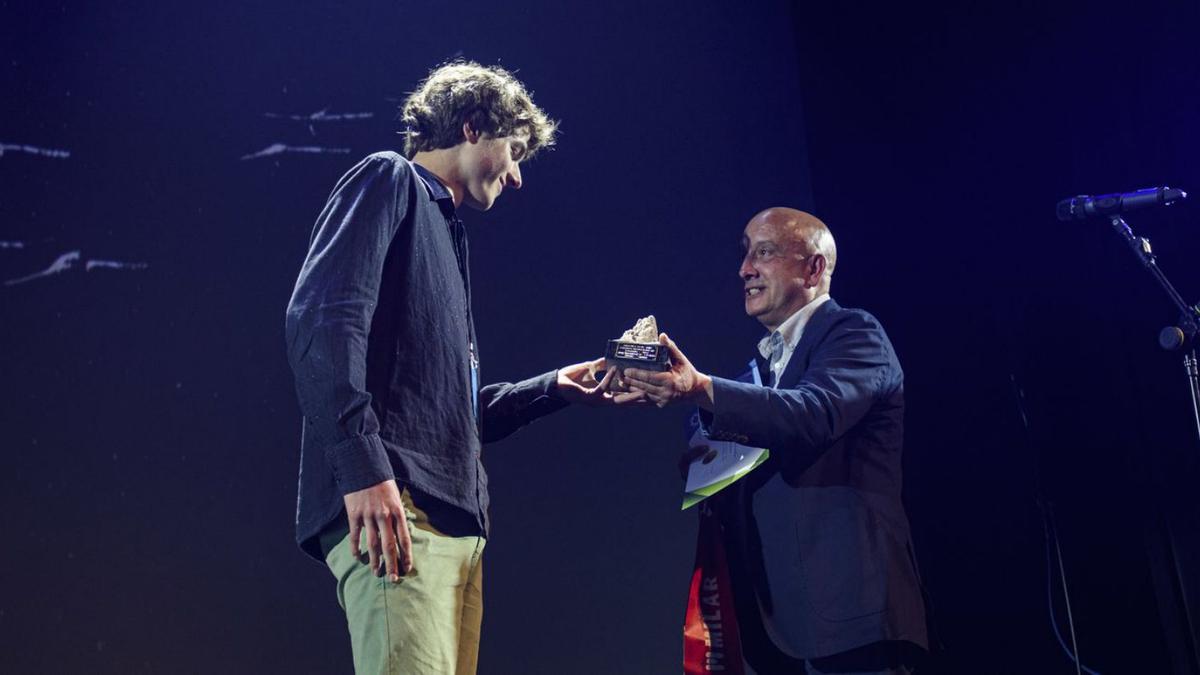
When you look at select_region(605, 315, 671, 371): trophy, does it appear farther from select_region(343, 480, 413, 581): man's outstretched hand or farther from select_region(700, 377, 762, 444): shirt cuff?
select_region(343, 480, 413, 581): man's outstretched hand

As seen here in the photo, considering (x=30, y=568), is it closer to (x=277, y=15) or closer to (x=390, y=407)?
(x=390, y=407)

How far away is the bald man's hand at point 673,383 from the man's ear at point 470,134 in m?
0.55

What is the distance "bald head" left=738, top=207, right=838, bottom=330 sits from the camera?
2.68 meters

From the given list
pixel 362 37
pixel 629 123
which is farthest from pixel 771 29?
pixel 362 37

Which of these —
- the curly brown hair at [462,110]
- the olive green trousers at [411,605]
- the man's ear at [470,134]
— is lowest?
the olive green trousers at [411,605]

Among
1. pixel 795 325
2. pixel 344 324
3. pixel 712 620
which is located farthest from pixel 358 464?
pixel 795 325

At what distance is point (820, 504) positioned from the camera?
2.22m

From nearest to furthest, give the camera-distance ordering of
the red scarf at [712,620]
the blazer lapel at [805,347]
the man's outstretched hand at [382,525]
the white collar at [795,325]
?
the man's outstretched hand at [382,525] < the red scarf at [712,620] < the blazer lapel at [805,347] < the white collar at [795,325]

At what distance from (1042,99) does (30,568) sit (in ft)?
10.3

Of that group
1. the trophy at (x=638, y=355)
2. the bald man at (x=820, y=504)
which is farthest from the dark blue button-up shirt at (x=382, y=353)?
the bald man at (x=820, y=504)

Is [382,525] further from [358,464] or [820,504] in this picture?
[820,504]

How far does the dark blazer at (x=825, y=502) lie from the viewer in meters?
2.12

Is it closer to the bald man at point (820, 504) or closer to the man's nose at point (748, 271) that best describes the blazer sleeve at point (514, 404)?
the bald man at point (820, 504)

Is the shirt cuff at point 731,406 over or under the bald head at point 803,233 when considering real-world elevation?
under
